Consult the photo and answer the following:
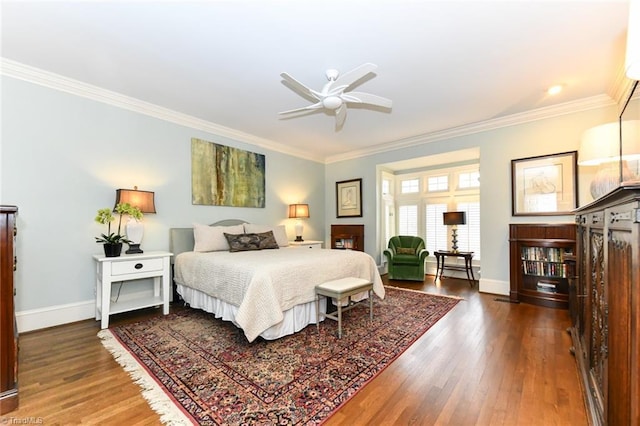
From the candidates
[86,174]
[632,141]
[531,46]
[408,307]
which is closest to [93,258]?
[86,174]

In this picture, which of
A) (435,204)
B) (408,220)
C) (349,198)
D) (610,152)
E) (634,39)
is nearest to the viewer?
(634,39)

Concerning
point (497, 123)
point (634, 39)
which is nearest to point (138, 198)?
point (634, 39)

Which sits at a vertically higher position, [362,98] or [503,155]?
[362,98]

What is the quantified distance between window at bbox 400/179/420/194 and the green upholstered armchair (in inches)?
50.6

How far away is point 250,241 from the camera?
3994 millimetres

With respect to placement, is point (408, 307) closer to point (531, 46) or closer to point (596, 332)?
point (596, 332)

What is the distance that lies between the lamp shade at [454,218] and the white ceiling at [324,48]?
2.03 meters

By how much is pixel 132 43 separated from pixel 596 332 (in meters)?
3.94

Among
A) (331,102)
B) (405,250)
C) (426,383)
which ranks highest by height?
(331,102)

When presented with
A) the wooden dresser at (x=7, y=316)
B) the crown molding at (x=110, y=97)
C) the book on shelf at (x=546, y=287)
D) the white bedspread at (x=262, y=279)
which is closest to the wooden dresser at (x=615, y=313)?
the white bedspread at (x=262, y=279)

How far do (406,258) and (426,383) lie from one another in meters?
3.39

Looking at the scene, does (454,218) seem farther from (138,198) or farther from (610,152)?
(138,198)

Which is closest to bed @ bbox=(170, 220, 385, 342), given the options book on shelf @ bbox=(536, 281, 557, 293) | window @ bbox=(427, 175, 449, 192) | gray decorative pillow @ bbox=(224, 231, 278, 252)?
gray decorative pillow @ bbox=(224, 231, 278, 252)

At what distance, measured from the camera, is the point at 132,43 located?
245 cm
